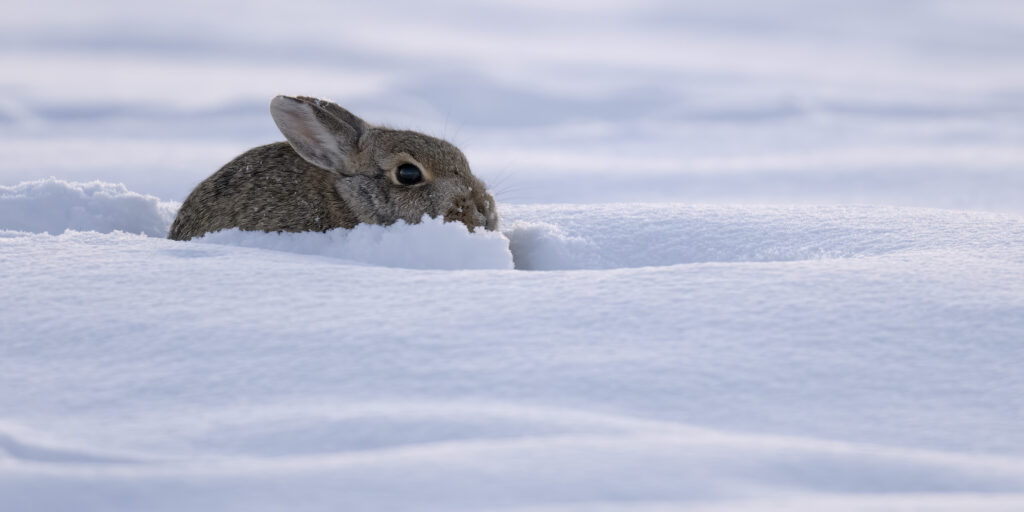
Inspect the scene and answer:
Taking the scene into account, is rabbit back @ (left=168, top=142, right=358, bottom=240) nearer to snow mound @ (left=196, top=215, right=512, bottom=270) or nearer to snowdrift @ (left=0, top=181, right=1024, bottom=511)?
snow mound @ (left=196, top=215, right=512, bottom=270)

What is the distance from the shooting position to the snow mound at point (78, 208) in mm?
7098

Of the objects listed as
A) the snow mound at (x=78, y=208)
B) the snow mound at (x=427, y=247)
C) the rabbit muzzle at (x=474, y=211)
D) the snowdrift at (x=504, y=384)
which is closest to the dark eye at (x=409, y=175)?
the rabbit muzzle at (x=474, y=211)

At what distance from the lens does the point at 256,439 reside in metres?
2.44

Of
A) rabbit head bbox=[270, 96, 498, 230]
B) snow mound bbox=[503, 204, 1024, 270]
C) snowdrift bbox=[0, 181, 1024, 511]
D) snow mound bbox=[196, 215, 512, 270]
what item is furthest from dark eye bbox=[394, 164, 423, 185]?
snowdrift bbox=[0, 181, 1024, 511]

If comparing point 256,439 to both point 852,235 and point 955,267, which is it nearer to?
point 955,267

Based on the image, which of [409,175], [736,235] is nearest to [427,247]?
[409,175]

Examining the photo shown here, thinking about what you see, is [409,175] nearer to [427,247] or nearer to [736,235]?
[427,247]

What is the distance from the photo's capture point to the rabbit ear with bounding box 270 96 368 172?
602 cm

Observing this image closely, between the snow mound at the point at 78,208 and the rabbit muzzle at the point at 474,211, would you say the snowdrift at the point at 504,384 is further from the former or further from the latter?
the snow mound at the point at 78,208

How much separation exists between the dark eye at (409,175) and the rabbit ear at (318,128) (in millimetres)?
382

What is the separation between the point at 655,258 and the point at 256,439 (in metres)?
3.71

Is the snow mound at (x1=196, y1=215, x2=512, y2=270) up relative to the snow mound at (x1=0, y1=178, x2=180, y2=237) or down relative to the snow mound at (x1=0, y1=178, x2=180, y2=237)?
down

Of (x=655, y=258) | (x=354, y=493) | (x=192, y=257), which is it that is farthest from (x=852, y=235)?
(x=354, y=493)

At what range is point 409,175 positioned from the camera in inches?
236
